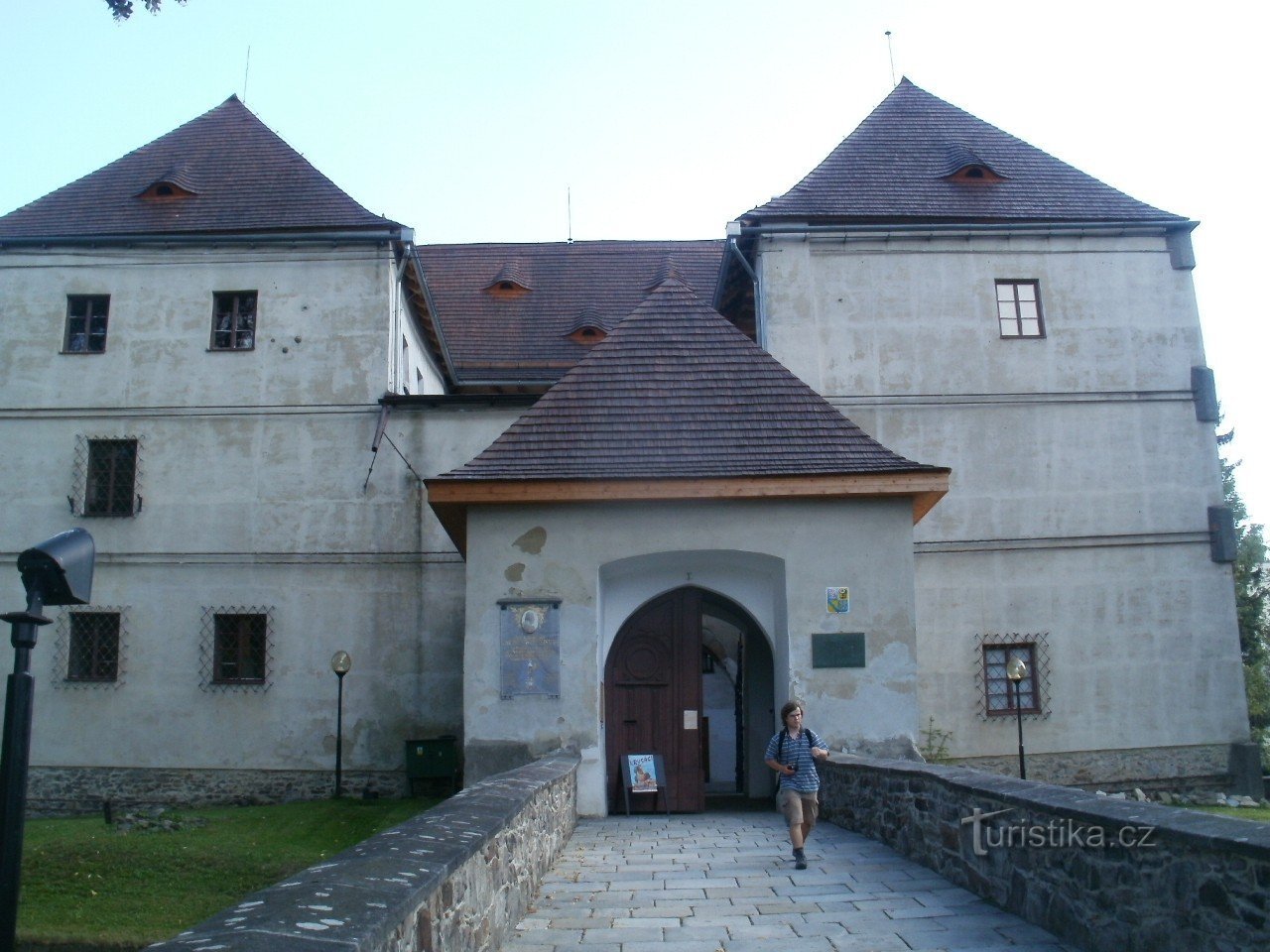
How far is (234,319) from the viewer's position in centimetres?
1981

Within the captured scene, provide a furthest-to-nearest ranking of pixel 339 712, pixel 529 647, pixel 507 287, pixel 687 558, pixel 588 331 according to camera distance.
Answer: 1. pixel 507 287
2. pixel 588 331
3. pixel 339 712
4. pixel 687 558
5. pixel 529 647

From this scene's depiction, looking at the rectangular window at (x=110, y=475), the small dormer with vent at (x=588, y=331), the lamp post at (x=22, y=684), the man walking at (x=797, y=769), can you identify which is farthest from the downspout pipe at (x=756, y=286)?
the lamp post at (x=22, y=684)

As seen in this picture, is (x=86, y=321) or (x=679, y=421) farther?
(x=86, y=321)

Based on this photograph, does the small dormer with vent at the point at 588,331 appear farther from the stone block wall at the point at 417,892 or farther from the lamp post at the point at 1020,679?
the stone block wall at the point at 417,892

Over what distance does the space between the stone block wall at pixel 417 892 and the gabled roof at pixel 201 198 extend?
1471cm

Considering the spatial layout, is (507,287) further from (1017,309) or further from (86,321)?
(1017,309)

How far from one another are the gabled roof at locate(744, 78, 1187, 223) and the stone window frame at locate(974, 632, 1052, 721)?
7.19m

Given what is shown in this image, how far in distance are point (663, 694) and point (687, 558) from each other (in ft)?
5.95

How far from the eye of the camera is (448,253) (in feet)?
94.4

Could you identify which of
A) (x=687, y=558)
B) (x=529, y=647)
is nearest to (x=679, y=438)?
(x=687, y=558)

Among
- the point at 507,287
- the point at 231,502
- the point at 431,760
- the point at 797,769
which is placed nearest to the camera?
the point at 797,769

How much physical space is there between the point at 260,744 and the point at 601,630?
7885 millimetres

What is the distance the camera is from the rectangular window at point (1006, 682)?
17.9 m

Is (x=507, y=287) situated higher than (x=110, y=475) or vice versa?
(x=507, y=287)
